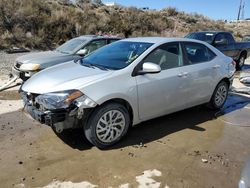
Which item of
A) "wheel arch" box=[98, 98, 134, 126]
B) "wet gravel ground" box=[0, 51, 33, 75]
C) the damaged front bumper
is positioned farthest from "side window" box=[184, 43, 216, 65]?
"wet gravel ground" box=[0, 51, 33, 75]

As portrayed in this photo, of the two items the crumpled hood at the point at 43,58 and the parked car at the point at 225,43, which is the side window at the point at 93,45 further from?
the parked car at the point at 225,43

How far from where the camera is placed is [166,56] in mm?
5438

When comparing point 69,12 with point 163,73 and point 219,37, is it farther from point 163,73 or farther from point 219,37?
point 163,73

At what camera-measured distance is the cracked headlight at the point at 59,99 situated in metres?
4.24

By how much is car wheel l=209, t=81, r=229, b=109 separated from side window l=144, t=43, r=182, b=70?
1.50 metres

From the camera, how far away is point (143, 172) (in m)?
4.07

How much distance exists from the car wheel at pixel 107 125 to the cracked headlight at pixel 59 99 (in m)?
0.39

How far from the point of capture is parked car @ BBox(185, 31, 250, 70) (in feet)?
38.8

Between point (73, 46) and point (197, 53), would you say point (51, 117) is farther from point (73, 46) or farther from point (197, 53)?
point (73, 46)

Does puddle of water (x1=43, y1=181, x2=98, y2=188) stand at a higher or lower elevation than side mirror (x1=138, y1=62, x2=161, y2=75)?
lower

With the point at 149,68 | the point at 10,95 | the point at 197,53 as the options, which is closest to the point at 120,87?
the point at 149,68

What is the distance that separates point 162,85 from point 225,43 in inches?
318

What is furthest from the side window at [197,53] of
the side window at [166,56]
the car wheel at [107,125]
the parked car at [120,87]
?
the car wheel at [107,125]

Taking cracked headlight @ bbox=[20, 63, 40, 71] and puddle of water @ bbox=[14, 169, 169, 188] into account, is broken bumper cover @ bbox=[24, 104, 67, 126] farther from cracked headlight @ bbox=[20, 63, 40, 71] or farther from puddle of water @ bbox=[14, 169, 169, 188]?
cracked headlight @ bbox=[20, 63, 40, 71]
